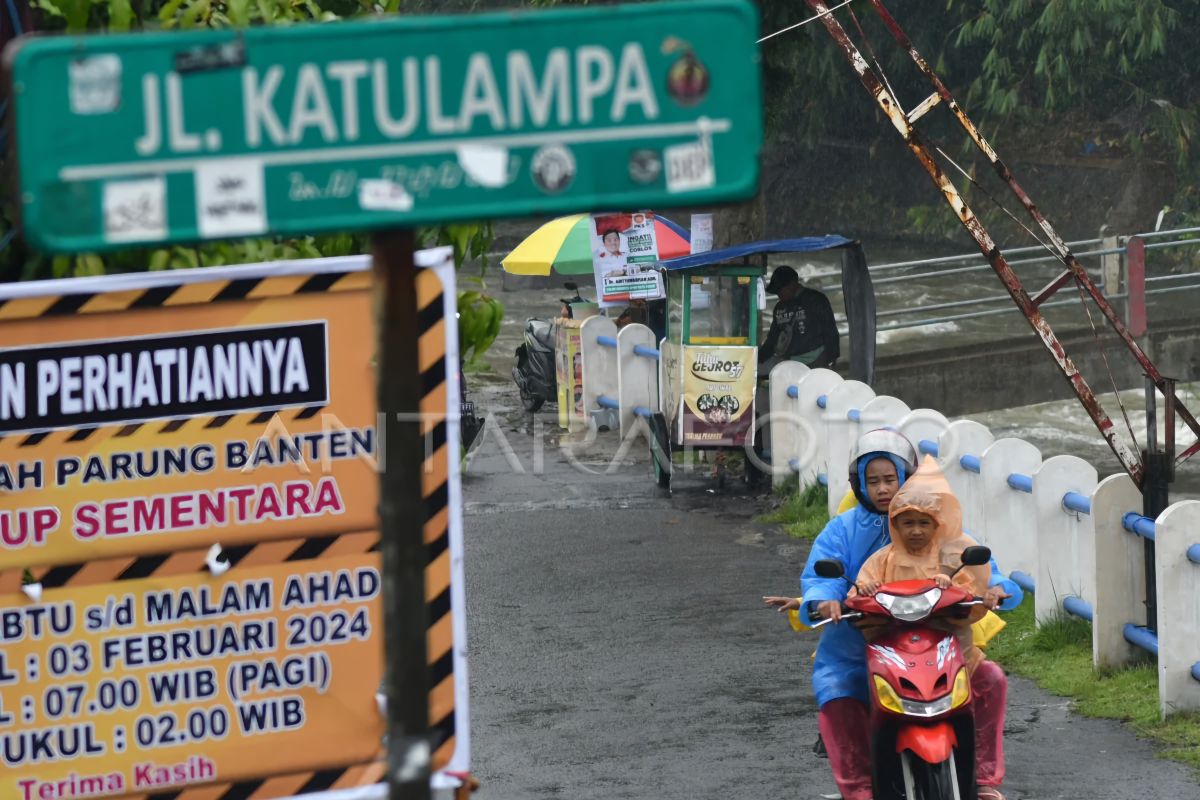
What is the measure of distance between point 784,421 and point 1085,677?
5468mm

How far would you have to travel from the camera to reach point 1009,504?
33.8ft

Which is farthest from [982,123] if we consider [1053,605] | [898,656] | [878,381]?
[898,656]

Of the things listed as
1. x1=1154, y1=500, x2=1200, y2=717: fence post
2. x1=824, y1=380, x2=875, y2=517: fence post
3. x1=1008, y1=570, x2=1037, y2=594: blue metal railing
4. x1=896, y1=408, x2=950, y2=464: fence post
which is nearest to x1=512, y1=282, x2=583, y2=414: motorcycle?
x1=824, y1=380, x2=875, y2=517: fence post

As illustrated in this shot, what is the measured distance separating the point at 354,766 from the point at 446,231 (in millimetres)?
1608

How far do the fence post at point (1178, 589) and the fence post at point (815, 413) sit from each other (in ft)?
17.9

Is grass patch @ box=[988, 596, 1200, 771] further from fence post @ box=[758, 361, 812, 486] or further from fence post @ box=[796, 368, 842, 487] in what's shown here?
fence post @ box=[758, 361, 812, 486]

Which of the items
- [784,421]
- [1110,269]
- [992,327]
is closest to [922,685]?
[784,421]

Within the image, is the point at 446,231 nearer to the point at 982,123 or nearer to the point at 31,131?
the point at 31,131

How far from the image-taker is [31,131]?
2725mm

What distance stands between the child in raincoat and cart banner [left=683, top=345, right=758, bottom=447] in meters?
8.01

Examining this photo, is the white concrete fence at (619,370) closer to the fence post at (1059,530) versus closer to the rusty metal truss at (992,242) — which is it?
the rusty metal truss at (992,242)

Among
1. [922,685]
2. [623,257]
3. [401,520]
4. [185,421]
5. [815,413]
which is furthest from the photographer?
[623,257]

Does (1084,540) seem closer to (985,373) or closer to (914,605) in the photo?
(914,605)

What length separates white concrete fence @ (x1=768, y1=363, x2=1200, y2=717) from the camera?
315 inches
